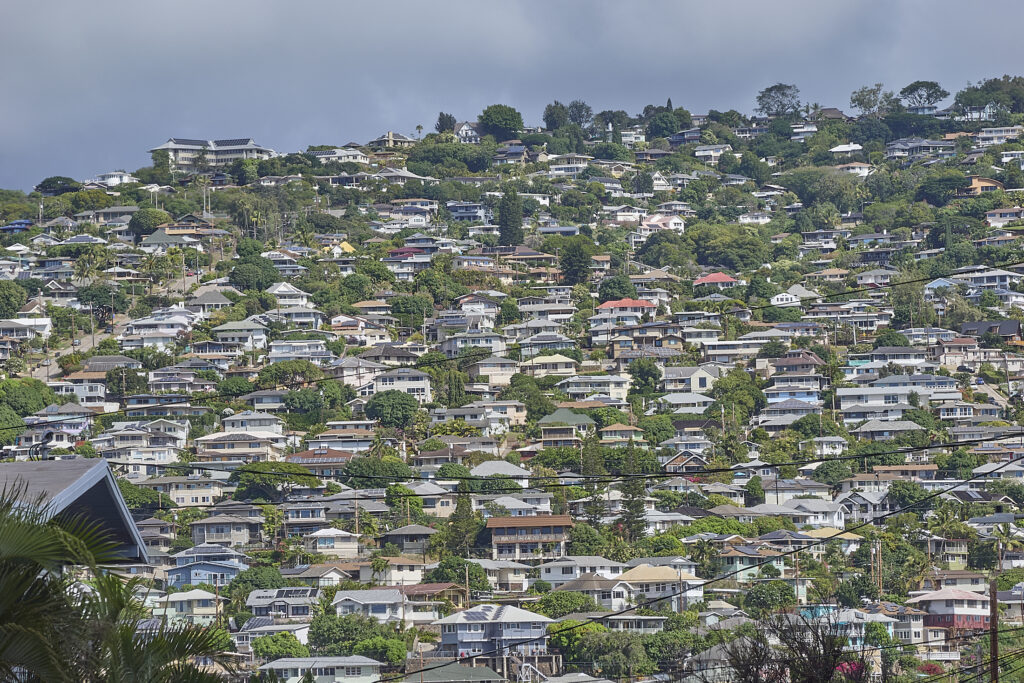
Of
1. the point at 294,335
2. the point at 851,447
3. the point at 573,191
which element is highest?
the point at 573,191

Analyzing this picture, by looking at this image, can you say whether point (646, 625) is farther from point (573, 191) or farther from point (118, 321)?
point (573, 191)

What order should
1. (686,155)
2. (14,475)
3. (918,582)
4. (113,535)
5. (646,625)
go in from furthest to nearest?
(686,155), (918,582), (646,625), (113,535), (14,475)

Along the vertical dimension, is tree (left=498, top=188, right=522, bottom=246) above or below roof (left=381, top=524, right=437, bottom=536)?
above

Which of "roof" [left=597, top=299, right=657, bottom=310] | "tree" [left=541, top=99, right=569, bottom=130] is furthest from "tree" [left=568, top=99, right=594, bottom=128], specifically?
"roof" [left=597, top=299, right=657, bottom=310]

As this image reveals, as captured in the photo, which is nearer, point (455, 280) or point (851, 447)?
point (851, 447)

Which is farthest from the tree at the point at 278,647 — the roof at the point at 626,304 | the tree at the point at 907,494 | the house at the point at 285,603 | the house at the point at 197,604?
the roof at the point at 626,304

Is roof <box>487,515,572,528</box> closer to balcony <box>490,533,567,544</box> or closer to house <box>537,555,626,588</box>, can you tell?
balcony <box>490,533,567,544</box>

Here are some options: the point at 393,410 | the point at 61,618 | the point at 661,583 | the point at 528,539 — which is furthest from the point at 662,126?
the point at 61,618

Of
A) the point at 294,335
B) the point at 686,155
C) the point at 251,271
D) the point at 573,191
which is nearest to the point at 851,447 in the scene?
the point at 294,335
